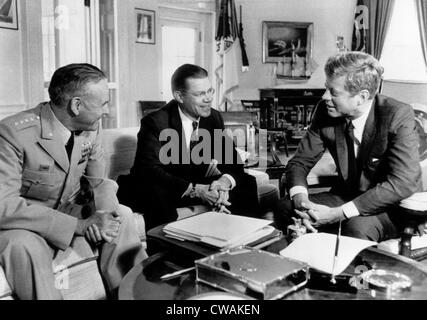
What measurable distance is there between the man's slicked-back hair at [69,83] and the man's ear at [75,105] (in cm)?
2

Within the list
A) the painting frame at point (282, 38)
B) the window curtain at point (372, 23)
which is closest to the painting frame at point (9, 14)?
the painting frame at point (282, 38)

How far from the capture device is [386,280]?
1233mm

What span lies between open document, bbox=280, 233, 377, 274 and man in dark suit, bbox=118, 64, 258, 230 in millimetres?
924

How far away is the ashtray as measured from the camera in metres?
1.20

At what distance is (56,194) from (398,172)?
1435 millimetres

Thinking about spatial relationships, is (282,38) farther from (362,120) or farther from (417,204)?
(417,204)

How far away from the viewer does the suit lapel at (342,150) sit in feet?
7.18

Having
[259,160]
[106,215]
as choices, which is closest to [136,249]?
[106,215]

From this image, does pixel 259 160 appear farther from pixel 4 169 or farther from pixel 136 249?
pixel 4 169

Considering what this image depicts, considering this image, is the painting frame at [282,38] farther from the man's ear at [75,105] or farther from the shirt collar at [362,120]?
the man's ear at [75,105]

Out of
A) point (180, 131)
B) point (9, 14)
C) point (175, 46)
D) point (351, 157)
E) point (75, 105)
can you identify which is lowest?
point (351, 157)

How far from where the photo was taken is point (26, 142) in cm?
172

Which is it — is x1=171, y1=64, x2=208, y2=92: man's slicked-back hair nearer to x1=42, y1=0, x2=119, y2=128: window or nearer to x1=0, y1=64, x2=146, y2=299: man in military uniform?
x1=0, y1=64, x2=146, y2=299: man in military uniform

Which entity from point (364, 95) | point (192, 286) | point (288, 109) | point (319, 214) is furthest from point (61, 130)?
point (288, 109)
